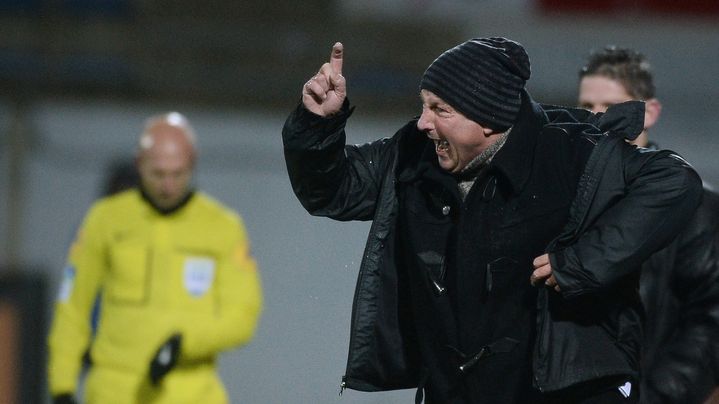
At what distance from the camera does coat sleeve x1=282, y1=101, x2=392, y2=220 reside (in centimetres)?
327

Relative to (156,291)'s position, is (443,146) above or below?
above

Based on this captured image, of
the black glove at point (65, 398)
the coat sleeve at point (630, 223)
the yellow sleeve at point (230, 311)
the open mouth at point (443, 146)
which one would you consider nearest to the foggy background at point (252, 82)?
the yellow sleeve at point (230, 311)

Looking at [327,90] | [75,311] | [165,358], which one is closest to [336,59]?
[327,90]

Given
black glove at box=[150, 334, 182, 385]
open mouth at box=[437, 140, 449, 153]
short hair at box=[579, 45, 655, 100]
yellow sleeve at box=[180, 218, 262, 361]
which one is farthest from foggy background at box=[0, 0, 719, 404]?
open mouth at box=[437, 140, 449, 153]

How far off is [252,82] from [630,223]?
591cm

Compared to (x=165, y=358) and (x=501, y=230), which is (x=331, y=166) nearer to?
(x=501, y=230)

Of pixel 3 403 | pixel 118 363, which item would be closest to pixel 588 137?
pixel 118 363

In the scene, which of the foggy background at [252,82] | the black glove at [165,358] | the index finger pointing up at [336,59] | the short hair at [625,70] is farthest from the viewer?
the foggy background at [252,82]

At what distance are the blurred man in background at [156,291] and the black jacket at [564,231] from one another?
1.99 metres

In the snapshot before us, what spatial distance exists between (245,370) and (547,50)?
2.72 m

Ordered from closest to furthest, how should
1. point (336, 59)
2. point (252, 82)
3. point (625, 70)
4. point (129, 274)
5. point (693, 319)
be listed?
1. point (336, 59)
2. point (693, 319)
3. point (625, 70)
4. point (129, 274)
5. point (252, 82)

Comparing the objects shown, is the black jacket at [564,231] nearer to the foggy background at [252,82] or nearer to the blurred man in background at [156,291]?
the blurred man in background at [156,291]

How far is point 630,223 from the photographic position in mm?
3146

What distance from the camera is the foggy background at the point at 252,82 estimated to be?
8508 millimetres
